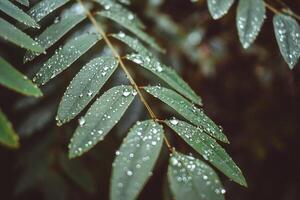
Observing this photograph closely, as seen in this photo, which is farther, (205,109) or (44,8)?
(205,109)

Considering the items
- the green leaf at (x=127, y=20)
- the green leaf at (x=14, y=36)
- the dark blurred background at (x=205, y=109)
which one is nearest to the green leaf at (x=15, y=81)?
the green leaf at (x=14, y=36)

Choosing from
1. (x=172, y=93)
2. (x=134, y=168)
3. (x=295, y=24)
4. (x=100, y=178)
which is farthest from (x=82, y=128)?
(x=100, y=178)

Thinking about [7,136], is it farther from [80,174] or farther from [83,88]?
[80,174]

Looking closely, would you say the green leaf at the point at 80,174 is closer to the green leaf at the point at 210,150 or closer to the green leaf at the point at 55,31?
the green leaf at the point at 55,31

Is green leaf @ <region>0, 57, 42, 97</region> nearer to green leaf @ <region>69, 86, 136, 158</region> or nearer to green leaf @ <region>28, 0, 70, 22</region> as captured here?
green leaf @ <region>69, 86, 136, 158</region>

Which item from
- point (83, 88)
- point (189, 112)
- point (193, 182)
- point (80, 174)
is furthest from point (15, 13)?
point (80, 174)

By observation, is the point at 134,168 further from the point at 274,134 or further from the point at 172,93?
the point at 274,134

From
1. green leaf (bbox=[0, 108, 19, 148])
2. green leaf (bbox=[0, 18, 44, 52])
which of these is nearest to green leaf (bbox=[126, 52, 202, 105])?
green leaf (bbox=[0, 18, 44, 52])
